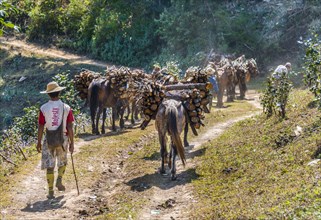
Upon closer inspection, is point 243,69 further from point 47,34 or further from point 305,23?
point 47,34

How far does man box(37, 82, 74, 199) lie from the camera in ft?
37.8

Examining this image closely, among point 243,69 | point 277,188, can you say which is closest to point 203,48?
point 243,69

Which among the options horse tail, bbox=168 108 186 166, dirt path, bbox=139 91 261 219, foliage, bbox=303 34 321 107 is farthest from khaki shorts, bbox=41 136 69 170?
foliage, bbox=303 34 321 107

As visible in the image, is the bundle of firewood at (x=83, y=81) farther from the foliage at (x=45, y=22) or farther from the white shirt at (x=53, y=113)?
the foliage at (x=45, y=22)

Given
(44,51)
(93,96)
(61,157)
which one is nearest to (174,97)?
(61,157)

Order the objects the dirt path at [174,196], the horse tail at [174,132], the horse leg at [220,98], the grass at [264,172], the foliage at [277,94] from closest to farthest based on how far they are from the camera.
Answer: the grass at [264,172], the dirt path at [174,196], the horse tail at [174,132], the foliage at [277,94], the horse leg at [220,98]

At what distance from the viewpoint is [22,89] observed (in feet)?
119

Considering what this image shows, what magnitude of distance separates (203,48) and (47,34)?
1461cm

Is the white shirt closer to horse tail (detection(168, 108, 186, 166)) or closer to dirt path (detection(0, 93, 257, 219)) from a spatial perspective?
dirt path (detection(0, 93, 257, 219))

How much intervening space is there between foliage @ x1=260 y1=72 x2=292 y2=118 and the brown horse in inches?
168

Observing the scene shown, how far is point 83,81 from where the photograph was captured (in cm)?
2088

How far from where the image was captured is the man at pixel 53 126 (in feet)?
37.8

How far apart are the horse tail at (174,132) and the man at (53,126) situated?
2.32 metres

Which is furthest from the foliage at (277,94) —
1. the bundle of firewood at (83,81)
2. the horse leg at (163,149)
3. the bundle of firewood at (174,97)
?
the bundle of firewood at (83,81)
